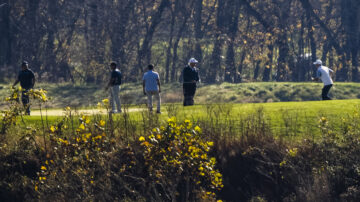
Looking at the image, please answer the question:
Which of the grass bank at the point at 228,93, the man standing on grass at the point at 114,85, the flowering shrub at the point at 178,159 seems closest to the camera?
the flowering shrub at the point at 178,159

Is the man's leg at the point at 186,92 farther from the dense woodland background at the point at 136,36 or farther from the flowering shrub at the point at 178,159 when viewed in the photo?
the dense woodland background at the point at 136,36

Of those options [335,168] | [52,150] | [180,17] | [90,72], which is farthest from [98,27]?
[335,168]

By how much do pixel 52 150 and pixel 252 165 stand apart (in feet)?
17.9

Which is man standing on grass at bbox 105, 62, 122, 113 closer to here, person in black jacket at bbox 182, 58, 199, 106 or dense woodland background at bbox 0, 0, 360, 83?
person in black jacket at bbox 182, 58, 199, 106

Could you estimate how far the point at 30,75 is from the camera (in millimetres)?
21938

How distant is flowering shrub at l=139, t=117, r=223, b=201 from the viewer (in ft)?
46.5

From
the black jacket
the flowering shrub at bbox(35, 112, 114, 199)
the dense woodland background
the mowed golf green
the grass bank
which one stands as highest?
the dense woodland background

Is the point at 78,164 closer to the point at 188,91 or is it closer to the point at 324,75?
the point at 188,91

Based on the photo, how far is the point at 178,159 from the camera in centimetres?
1463

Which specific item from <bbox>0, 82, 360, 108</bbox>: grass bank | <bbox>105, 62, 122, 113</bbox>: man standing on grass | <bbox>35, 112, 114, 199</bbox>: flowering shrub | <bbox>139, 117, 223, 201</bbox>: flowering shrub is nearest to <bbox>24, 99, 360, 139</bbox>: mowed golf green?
<bbox>35, 112, 114, 199</bbox>: flowering shrub

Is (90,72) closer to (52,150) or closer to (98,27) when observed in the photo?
(98,27)

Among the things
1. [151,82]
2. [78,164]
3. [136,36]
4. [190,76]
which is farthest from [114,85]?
[136,36]

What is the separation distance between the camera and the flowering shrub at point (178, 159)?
46.5 feet

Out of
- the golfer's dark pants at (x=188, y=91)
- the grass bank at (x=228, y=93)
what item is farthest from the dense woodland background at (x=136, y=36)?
the golfer's dark pants at (x=188, y=91)
